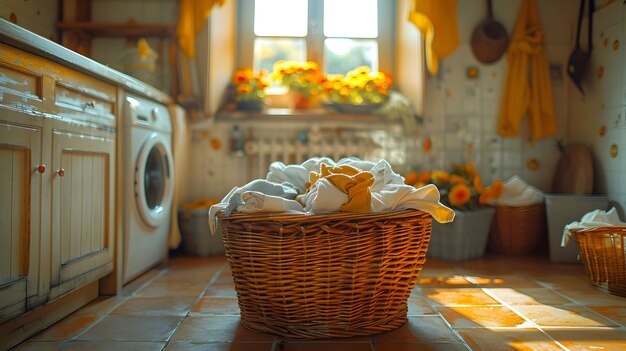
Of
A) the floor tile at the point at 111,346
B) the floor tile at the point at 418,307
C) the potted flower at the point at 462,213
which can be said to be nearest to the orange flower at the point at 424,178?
the potted flower at the point at 462,213

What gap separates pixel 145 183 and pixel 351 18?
1.98 meters

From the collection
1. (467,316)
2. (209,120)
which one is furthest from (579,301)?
(209,120)

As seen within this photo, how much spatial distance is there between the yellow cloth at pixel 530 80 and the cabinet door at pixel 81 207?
2381 mm

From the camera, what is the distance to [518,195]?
3.06 meters

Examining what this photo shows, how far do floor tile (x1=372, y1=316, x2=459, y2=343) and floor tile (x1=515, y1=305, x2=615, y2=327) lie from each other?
1.12 feet

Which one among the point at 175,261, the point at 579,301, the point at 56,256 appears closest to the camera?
the point at 56,256

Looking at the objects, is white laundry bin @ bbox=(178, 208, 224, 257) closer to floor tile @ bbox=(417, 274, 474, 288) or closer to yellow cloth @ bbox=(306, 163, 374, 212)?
floor tile @ bbox=(417, 274, 474, 288)

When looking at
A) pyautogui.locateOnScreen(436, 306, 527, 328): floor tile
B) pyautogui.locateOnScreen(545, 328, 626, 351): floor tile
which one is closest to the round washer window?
pyautogui.locateOnScreen(436, 306, 527, 328): floor tile

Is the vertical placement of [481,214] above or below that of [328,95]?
below

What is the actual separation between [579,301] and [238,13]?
2770 mm

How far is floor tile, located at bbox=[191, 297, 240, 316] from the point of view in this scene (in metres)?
1.88

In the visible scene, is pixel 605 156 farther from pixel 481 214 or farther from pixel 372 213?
pixel 372 213

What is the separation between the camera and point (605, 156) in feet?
9.50

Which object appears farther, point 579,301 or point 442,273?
point 442,273
